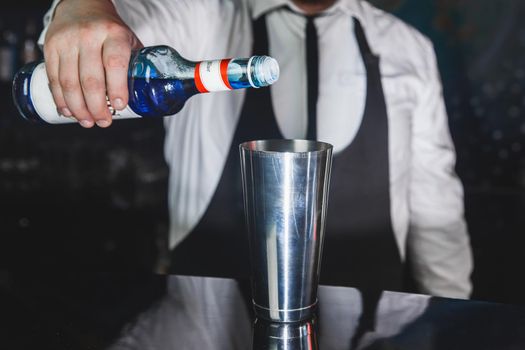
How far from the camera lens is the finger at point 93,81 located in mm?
838

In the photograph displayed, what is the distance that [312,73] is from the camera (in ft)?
5.87

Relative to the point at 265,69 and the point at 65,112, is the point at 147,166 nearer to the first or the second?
the point at 65,112

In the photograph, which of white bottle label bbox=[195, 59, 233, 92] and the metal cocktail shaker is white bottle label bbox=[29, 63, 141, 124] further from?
the metal cocktail shaker

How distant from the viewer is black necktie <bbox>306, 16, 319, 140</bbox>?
1.75 metres

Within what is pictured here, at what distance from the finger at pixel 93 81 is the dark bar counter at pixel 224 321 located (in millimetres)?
256

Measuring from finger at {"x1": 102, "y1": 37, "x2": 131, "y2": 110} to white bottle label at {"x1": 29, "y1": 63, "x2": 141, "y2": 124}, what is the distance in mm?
88

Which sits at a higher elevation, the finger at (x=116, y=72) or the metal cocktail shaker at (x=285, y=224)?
the finger at (x=116, y=72)

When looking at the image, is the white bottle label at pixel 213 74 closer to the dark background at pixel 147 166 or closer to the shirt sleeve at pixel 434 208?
the shirt sleeve at pixel 434 208

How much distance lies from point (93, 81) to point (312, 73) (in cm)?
104

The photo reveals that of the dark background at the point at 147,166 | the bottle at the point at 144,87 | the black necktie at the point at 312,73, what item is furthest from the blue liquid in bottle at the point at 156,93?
the dark background at the point at 147,166

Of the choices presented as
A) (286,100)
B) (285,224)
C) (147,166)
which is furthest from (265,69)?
(147,166)

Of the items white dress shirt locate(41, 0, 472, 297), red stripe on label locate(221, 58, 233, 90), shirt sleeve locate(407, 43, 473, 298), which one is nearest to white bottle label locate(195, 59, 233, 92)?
red stripe on label locate(221, 58, 233, 90)

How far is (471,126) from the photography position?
7.43 ft

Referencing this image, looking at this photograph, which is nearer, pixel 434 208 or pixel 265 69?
pixel 265 69
